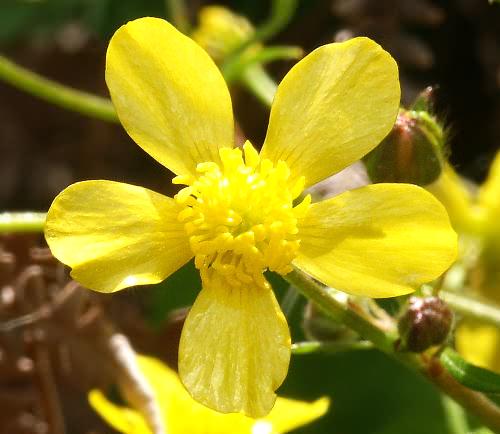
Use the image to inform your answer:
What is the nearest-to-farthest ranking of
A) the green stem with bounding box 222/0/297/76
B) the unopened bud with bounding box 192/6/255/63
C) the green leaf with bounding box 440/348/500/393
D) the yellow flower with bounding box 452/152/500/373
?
the green leaf with bounding box 440/348/500/393 < the yellow flower with bounding box 452/152/500/373 < the green stem with bounding box 222/0/297/76 < the unopened bud with bounding box 192/6/255/63

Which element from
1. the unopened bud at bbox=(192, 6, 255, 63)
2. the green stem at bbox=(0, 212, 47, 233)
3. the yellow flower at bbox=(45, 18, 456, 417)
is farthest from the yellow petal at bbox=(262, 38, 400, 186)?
the unopened bud at bbox=(192, 6, 255, 63)

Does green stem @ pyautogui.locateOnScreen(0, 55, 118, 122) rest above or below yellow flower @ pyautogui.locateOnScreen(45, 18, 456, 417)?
below

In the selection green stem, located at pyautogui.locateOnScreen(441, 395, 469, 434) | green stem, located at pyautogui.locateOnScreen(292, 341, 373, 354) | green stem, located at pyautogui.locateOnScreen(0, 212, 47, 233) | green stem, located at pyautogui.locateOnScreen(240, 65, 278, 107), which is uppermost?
green stem, located at pyautogui.locateOnScreen(0, 212, 47, 233)

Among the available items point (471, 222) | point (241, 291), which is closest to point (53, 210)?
point (241, 291)

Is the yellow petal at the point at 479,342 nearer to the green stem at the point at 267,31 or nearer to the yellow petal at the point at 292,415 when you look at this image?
the yellow petal at the point at 292,415

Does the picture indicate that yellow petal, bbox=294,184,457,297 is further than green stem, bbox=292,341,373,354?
No

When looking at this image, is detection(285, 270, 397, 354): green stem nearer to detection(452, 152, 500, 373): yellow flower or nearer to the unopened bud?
detection(452, 152, 500, 373): yellow flower

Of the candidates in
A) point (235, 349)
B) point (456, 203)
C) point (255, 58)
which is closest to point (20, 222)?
point (235, 349)

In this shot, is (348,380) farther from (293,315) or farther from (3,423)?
(3,423)
